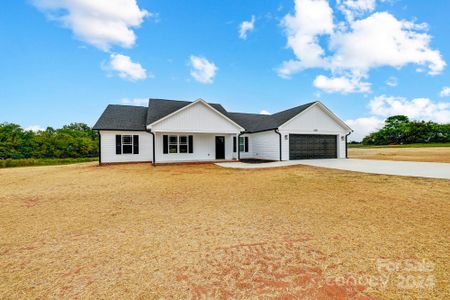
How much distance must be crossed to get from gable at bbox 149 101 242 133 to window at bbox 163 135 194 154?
53.8 inches

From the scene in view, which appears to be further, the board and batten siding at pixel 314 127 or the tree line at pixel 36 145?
the tree line at pixel 36 145

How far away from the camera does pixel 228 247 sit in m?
3.40

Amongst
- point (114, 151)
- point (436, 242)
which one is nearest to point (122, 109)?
point (114, 151)

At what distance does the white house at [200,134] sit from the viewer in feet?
54.5

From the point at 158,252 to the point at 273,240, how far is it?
1.89m

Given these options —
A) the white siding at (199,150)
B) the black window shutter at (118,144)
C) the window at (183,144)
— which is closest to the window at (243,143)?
the white siding at (199,150)

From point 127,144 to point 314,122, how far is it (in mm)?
16205

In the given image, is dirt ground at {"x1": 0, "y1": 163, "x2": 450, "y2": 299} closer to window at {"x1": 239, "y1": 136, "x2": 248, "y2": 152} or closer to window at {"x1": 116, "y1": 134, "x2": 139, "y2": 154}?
window at {"x1": 116, "y1": 134, "x2": 139, "y2": 154}

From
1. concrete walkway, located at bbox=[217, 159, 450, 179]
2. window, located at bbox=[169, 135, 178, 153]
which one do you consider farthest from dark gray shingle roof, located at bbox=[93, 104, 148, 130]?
concrete walkway, located at bbox=[217, 159, 450, 179]

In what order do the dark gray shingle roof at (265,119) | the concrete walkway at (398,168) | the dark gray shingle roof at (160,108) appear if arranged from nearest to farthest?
the concrete walkway at (398,168), the dark gray shingle roof at (160,108), the dark gray shingle roof at (265,119)

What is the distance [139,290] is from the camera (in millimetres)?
2365

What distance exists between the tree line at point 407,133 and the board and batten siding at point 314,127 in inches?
1726

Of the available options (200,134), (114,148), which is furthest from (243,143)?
(114,148)

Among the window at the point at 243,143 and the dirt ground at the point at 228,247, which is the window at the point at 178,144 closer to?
the window at the point at 243,143
